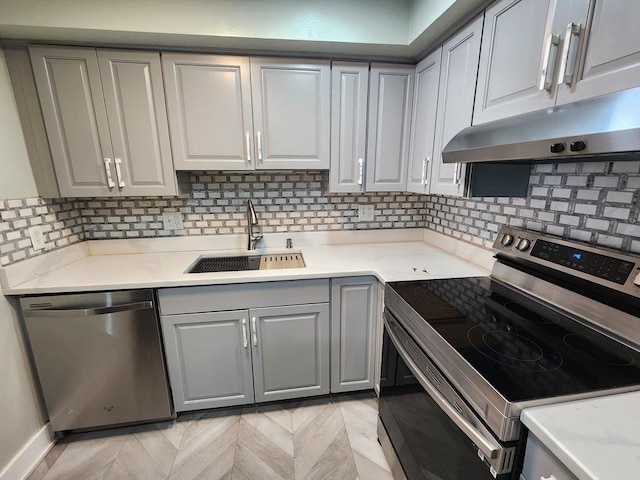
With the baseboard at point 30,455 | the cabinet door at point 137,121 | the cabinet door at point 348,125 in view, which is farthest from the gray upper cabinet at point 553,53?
the baseboard at point 30,455

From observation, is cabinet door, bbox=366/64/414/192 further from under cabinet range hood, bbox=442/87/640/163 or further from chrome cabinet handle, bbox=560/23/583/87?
chrome cabinet handle, bbox=560/23/583/87

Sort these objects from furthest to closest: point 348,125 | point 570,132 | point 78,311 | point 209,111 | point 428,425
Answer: point 348,125 → point 209,111 → point 78,311 → point 428,425 → point 570,132

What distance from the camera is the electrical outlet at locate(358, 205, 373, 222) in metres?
2.23

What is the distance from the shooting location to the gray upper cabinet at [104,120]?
1543 millimetres

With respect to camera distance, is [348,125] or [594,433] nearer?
[594,433]

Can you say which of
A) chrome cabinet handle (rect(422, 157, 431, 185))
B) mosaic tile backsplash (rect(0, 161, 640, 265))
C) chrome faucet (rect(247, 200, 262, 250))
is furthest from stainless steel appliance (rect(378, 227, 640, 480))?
chrome faucet (rect(247, 200, 262, 250))

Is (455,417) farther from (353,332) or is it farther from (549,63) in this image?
(549,63)

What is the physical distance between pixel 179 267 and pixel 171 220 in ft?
1.57

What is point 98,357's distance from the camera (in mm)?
1542

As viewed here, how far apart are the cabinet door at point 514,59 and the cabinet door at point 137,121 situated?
1643 millimetres

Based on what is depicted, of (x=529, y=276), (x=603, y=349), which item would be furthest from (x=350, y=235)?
(x=603, y=349)

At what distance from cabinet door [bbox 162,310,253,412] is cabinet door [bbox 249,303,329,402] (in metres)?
0.07

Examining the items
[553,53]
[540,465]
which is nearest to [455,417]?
[540,465]

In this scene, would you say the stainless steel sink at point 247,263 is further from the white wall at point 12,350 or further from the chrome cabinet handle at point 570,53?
the chrome cabinet handle at point 570,53
